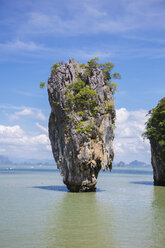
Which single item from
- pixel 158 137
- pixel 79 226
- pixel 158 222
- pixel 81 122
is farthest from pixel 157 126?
pixel 79 226

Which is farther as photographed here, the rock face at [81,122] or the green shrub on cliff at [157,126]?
the green shrub on cliff at [157,126]

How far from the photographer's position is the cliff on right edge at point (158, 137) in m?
37.0

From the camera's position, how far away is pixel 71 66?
29797mm

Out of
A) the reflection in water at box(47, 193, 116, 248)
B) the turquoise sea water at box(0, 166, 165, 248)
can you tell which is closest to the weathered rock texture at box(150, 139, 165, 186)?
the turquoise sea water at box(0, 166, 165, 248)

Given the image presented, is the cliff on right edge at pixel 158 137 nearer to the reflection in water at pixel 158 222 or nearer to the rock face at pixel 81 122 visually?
the rock face at pixel 81 122

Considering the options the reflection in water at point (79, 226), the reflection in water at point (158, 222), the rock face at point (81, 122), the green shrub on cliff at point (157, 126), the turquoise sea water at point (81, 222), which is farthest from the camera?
the green shrub on cliff at point (157, 126)

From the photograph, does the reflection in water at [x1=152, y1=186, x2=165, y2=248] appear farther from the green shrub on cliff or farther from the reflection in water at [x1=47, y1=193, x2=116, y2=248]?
the green shrub on cliff

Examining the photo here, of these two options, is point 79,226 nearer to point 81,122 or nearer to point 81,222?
point 81,222

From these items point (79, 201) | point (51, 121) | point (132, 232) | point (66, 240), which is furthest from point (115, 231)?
point (51, 121)

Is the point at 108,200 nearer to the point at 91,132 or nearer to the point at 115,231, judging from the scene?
the point at 91,132

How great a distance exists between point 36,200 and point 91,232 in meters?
10.3

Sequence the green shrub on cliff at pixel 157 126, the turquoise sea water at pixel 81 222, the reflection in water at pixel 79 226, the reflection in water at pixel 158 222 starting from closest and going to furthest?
the reflection in water at pixel 79 226 → the turquoise sea water at pixel 81 222 → the reflection in water at pixel 158 222 → the green shrub on cliff at pixel 157 126

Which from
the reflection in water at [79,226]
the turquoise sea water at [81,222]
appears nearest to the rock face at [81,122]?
the turquoise sea water at [81,222]

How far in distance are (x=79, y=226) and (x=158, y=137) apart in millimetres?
23402
